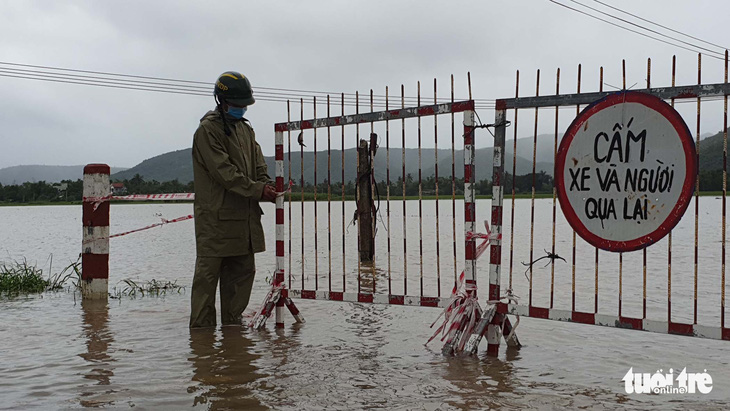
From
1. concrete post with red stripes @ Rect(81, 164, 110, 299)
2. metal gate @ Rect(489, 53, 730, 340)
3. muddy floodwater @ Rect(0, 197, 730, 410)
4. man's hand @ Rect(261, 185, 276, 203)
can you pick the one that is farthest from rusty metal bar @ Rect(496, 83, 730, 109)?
concrete post with red stripes @ Rect(81, 164, 110, 299)

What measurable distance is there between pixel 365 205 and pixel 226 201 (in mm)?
7231

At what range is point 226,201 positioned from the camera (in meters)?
5.84

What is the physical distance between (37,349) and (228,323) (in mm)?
1669

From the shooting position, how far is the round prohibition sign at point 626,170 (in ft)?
13.8

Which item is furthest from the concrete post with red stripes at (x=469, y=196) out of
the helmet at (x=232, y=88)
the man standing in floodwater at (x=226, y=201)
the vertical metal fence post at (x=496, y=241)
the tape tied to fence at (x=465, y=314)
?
the helmet at (x=232, y=88)

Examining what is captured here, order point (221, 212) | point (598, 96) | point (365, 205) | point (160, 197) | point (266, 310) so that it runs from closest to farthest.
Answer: point (598, 96) < point (221, 212) < point (266, 310) < point (160, 197) < point (365, 205)

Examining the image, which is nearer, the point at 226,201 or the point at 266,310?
the point at 226,201

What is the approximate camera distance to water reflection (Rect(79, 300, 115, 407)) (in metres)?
3.91

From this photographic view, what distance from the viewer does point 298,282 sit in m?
10.9

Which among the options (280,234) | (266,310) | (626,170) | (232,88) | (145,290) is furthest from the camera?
(145,290)

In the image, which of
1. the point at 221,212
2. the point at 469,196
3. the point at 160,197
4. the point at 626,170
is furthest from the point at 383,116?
the point at 160,197

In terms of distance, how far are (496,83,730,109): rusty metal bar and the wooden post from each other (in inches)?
305

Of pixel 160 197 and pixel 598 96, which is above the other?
pixel 598 96

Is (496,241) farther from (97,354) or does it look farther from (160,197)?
(160,197)
